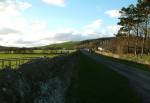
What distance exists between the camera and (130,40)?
4409 inches

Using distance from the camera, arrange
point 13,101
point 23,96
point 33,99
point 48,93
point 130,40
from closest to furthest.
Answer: point 13,101
point 23,96
point 33,99
point 48,93
point 130,40

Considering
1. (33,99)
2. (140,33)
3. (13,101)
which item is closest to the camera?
(13,101)

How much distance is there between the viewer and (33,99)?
293 inches

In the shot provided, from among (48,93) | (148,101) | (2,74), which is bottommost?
(148,101)

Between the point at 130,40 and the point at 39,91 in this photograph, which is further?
the point at 130,40

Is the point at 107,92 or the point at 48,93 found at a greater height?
the point at 48,93

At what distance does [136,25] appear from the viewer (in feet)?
325

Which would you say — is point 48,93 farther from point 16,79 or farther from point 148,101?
point 148,101

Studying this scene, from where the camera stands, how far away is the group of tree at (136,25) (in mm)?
88213

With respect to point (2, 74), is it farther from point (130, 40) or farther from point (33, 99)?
point (130, 40)

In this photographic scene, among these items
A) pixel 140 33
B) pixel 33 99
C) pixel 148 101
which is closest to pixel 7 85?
pixel 33 99

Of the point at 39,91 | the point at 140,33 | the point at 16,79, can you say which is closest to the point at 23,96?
the point at 16,79

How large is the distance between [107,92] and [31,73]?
13.7 m

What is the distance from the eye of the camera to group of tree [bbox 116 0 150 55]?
289 ft
